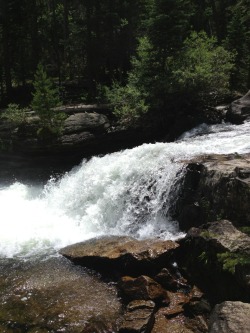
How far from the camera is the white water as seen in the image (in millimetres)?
12773

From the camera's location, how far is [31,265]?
36.1 ft

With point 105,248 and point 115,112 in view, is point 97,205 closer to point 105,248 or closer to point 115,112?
point 105,248

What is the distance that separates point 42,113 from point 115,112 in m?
4.37

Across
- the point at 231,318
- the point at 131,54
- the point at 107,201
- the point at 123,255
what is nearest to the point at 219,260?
the point at 231,318

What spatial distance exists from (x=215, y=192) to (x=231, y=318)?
17.8ft

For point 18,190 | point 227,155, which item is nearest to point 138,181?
point 227,155

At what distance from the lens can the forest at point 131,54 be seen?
20.3 metres

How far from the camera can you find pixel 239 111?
20.1m

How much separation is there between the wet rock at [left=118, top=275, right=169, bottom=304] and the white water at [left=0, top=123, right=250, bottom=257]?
301cm

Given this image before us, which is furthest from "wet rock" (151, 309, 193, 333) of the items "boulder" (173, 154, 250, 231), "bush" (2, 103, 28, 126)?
"bush" (2, 103, 28, 126)

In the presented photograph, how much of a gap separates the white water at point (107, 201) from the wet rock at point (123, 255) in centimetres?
118

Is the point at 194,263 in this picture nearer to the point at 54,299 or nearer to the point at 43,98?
the point at 54,299

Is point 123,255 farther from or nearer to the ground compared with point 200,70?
nearer to the ground

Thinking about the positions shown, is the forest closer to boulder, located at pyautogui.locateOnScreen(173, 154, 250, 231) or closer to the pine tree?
the pine tree
